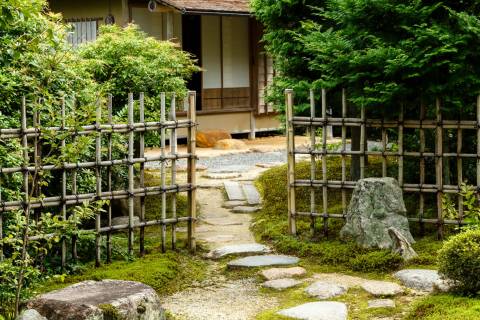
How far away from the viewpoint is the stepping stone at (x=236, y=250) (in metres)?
9.50

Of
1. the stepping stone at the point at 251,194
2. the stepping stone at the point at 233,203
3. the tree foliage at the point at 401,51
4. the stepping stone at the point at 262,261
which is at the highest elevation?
the tree foliage at the point at 401,51

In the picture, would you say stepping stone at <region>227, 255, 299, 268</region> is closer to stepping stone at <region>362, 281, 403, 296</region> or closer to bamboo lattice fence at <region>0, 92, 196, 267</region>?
bamboo lattice fence at <region>0, 92, 196, 267</region>

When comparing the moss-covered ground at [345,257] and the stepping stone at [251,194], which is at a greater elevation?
the stepping stone at [251,194]

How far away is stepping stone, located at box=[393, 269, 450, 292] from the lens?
787cm

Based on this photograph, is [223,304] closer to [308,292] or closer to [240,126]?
[308,292]

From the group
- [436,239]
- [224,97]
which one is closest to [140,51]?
[436,239]

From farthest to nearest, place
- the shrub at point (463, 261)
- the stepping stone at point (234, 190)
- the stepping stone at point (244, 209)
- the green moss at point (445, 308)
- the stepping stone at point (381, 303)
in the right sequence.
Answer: the stepping stone at point (234, 190), the stepping stone at point (244, 209), the stepping stone at point (381, 303), the shrub at point (463, 261), the green moss at point (445, 308)

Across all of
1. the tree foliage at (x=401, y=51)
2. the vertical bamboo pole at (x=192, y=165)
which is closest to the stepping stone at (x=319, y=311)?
the vertical bamboo pole at (x=192, y=165)

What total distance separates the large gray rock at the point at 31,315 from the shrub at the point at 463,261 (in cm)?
340

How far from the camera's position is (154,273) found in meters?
8.48

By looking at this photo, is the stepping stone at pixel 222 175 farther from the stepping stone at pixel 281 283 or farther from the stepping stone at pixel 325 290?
the stepping stone at pixel 325 290

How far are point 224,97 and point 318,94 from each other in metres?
10.6

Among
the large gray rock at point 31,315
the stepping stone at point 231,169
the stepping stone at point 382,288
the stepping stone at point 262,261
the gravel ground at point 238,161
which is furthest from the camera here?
the gravel ground at point 238,161

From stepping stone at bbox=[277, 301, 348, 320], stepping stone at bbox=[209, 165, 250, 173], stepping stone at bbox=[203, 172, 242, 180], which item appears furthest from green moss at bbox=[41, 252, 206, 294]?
stepping stone at bbox=[209, 165, 250, 173]
